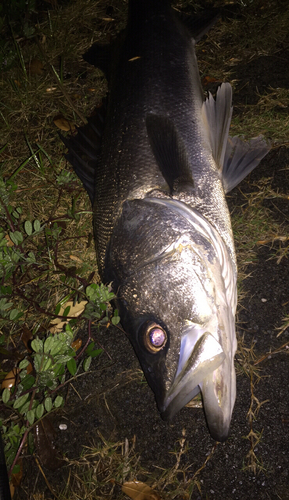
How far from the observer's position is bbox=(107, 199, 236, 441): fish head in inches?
75.5

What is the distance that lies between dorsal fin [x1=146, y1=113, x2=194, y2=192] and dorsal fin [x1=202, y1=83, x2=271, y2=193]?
0.33 metres

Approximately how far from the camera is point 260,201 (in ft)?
9.79

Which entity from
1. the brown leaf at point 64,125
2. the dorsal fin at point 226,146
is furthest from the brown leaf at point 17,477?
the brown leaf at point 64,125

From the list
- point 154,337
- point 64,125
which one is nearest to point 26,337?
point 154,337

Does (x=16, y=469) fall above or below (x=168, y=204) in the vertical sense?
below

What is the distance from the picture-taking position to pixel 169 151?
8.04 feet

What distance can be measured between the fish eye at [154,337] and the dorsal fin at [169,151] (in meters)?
0.97

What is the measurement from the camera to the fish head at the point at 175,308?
1919mm

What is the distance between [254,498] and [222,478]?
0.76 ft

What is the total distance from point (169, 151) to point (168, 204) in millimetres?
444

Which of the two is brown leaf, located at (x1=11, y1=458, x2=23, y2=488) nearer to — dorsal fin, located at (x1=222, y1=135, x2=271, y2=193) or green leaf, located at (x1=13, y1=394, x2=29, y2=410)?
green leaf, located at (x1=13, y1=394, x2=29, y2=410)

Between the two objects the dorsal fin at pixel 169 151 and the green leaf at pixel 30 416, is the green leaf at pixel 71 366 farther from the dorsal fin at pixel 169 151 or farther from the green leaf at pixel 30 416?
the dorsal fin at pixel 169 151

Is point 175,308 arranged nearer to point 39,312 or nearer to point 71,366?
point 71,366

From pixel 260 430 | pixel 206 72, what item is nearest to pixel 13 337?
pixel 260 430
